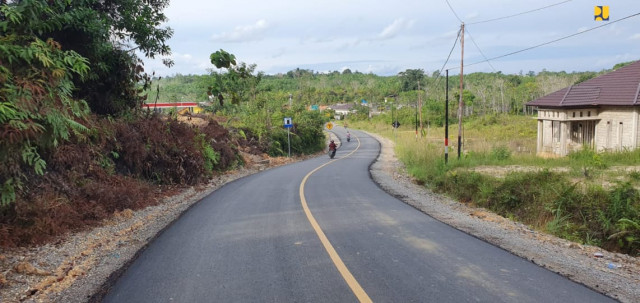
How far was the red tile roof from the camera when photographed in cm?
2417

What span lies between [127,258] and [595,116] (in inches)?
1063

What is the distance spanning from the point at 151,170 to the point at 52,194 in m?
5.77

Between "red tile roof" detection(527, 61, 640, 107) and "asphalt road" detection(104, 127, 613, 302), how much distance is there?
20.3 meters

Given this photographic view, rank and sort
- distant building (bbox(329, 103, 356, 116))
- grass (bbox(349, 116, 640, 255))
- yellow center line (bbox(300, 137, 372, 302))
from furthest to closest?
distant building (bbox(329, 103, 356, 116)) → grass (bbox(349, 116, 640, 255)) → yellow center line (bbox(300, 137, 372, 302))

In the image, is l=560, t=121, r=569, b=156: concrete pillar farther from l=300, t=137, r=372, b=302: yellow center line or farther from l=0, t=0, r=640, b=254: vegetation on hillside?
l=300, t=137, r=372, b=302: yellow center line

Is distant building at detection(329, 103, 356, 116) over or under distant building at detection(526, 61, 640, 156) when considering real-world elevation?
over

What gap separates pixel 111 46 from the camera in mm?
13414

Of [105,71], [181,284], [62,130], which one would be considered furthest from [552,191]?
[105,71]

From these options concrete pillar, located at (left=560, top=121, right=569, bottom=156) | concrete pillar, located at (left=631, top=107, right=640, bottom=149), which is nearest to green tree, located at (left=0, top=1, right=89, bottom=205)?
concrete pillar, located at (left=631, top=107, right=640, bottom=149)

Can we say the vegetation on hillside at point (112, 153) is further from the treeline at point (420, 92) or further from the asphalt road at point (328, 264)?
the treeline at point (420, 92)

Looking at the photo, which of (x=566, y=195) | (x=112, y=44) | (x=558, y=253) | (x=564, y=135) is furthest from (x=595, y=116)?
(x=112, y=44)

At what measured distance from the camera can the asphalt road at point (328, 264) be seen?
203 inches

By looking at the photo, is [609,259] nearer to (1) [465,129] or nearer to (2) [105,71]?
(2) [105,71]

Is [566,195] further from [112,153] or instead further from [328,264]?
[112,153]
